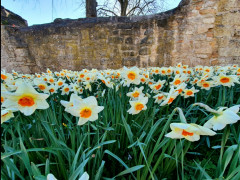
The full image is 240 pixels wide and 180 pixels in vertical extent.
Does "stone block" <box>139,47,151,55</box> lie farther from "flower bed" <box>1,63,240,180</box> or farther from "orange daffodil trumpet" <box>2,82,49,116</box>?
"orange daffodil trumpet" <box>2,82,49,116</box>

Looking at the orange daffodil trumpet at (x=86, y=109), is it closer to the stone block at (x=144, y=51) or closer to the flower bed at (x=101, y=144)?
the flower bed at (x=101, y=144)

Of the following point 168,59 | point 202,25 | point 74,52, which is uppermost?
point 202,25

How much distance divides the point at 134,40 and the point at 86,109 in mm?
4083

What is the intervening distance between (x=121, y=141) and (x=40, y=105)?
0.50 m

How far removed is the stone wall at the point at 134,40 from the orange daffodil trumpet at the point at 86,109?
389 cm

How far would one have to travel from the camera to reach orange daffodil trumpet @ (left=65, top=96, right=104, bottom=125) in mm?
570

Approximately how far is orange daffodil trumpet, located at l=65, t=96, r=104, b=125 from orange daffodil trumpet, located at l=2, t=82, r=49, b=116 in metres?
0.11

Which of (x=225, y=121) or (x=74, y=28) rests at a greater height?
(x=74, y=28)

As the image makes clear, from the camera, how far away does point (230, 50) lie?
3389 millimetres

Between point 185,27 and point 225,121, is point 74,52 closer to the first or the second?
point 185,27

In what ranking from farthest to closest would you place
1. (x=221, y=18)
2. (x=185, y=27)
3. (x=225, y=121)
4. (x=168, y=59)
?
1. (x=168, y=59)
2. (x=185, y=27)
3. (x=221, y=18)
4. (x=225, y=121)

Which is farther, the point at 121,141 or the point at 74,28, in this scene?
the point at 74,28

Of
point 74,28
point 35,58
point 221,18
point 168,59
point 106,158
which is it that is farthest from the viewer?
point 35,58

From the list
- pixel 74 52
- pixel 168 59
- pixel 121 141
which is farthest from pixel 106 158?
pixel 74 52
